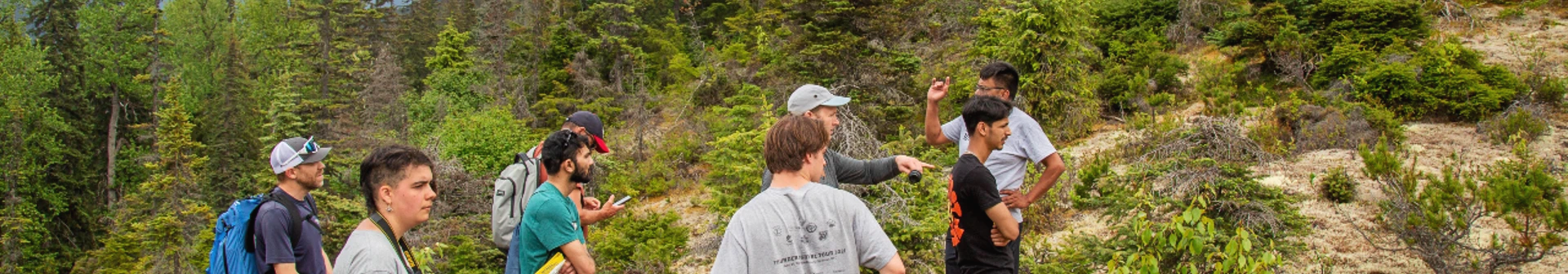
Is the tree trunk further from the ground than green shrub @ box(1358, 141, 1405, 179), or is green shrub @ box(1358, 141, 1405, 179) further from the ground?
green shrub @ box(1358, 141, 1405, 179)

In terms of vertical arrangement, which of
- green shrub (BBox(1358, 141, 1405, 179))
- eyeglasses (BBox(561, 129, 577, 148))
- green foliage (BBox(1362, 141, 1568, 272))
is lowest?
green foliage (BBox(1362, 141, 1568, 272))

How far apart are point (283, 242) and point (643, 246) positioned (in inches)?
229

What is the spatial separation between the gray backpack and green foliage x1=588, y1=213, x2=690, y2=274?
16.9 ft

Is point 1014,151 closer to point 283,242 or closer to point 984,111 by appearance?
point 984,111

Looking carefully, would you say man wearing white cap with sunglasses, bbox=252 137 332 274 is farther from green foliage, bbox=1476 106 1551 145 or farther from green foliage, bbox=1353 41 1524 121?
green foliage, bbox=1353 41 1524 121

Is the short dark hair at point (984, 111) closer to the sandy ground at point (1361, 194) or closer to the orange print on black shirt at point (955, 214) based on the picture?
the orange print on black shirt at point (955, 214)

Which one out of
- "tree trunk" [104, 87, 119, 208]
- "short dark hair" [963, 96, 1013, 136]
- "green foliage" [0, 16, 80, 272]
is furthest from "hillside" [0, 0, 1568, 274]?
"tree trunk" [104, 87, 119, 208]

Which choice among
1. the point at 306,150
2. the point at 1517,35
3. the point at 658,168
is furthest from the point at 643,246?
the point at 1517,35

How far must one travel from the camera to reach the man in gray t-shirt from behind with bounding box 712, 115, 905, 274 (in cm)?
268

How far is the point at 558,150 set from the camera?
346 centimetres

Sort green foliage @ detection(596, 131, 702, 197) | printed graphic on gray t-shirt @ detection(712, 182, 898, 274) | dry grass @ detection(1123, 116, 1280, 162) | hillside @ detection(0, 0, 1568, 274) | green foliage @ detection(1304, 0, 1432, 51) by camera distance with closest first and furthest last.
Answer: printed graphic on gray t-shirt @ detection(712, 182, 898, 274)
hillside @ detection(0, 0, 1568, 274)
dry grass @ detection(1123, 116, 1280, 162)
green foliage @ detection(1304, 0, 1432, 51)
green foliage @ detection(596, 131, 702, 197)

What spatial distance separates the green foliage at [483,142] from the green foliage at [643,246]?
28.0 feet

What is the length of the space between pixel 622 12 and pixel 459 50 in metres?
7.24

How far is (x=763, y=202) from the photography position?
8.89ft
